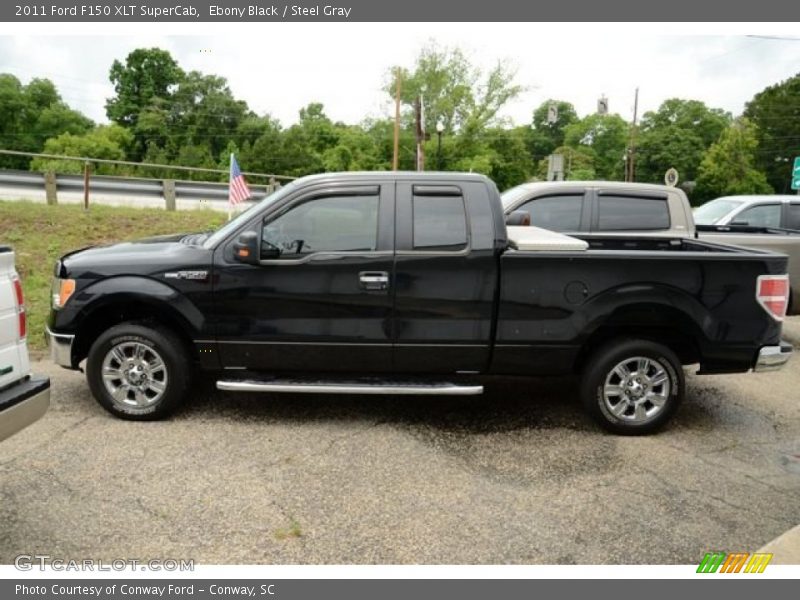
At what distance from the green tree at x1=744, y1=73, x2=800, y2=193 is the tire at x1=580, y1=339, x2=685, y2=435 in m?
67.4

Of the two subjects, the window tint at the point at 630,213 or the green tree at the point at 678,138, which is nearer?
the window tint at the point at 630,213

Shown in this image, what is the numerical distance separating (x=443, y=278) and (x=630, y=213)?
350cm

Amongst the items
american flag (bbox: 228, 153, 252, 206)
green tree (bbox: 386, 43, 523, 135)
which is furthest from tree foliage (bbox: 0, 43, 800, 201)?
american flag (bbox: 228, 153, 252, 206)

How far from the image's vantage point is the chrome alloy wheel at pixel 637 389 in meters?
4.53

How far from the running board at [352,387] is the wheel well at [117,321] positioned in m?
0.59

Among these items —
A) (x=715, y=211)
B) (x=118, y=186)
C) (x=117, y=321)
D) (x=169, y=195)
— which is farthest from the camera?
(x=118, y=186)

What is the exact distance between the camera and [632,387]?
4539 mm

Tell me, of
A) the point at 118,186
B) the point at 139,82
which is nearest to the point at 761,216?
the point at 118,186

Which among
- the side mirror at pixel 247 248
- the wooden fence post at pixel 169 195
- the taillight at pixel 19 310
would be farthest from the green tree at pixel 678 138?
the taillight at pixel 19 310

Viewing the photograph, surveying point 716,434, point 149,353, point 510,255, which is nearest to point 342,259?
point 510,255

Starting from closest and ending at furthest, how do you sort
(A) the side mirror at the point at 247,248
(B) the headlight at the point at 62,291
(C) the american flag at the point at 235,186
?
1. (A) the side mirror at the point at 247,248
2. (B) the headlight at the point at 62,291
3. (C) the american flag at the point at 235,186

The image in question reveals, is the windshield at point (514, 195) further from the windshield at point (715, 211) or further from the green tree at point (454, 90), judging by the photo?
the green tree at point (454, 90)

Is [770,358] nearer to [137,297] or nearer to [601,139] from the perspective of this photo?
[137,297]

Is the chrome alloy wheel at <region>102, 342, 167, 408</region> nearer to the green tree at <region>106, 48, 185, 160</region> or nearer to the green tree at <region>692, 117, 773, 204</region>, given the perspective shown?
the green tree at <region>692, 117, 773, 204</region>
